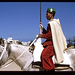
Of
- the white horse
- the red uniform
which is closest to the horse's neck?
the white horse

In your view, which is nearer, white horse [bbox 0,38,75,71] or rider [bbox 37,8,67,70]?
rider [bbox 37,8,67,70]

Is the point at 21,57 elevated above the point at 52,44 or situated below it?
below

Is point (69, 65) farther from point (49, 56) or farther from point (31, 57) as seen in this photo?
point (31, 57)

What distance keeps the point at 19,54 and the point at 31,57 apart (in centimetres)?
41

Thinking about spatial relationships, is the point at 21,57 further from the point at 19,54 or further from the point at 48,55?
the point at 48,55

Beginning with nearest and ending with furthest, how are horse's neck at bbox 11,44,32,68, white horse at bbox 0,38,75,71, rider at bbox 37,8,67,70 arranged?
1. rider at bbox 37,8,67,70
2. white horse at bbox 0,38,75,71
3. horse's neck at bbox 11,44,32,68

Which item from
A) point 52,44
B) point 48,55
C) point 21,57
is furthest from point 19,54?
point 52,44

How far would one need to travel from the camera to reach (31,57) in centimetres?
422

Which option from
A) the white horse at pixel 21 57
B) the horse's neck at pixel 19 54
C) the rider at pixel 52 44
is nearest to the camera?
the rider at pixel 52 44

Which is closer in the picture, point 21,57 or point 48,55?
point 48,55

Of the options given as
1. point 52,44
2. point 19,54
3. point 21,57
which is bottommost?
point 21,57

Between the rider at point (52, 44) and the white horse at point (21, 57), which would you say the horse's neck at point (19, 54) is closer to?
the white horse at point (21, 57)

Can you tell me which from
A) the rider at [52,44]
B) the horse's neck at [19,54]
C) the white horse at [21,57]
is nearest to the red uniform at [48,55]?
the rider at [52,44]

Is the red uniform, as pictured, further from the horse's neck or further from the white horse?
the horse's neck
